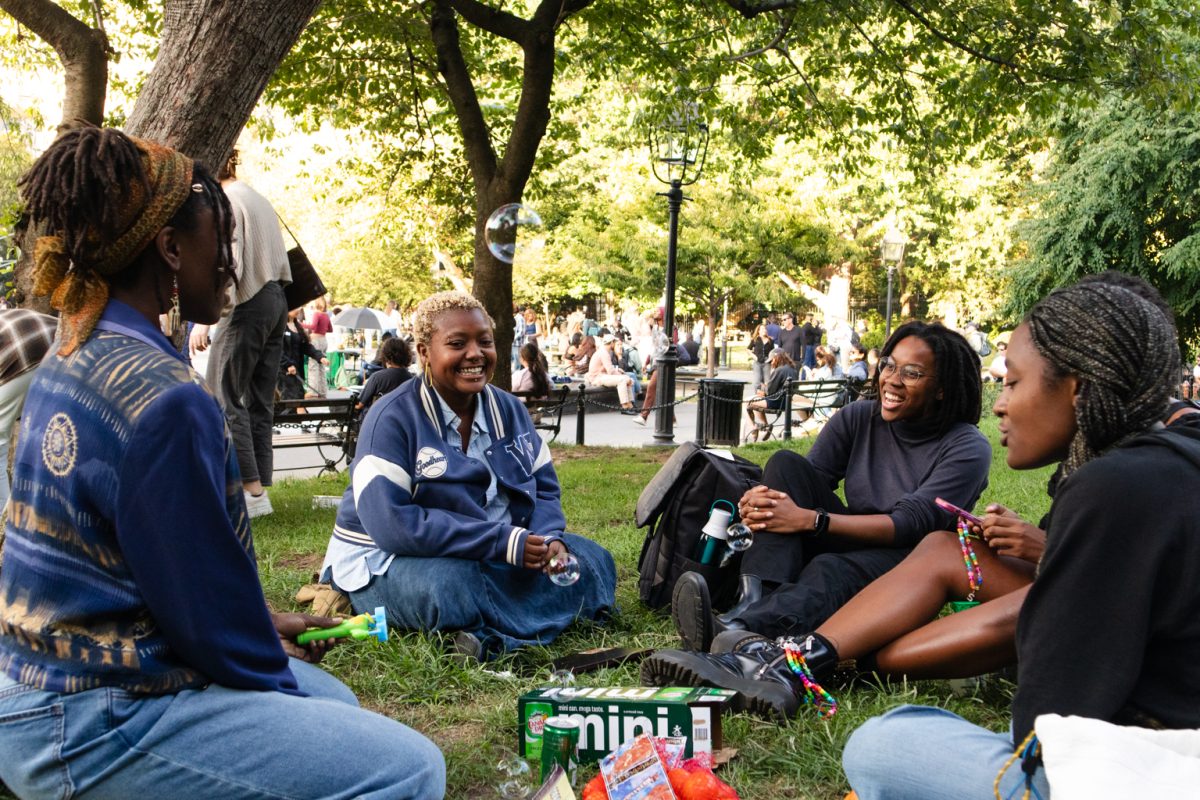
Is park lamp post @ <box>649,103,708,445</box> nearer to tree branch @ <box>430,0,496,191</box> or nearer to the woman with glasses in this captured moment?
tree branch @ <box>430,0,496,191</box>

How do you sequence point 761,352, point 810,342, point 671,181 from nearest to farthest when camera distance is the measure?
point 671,181, point 761,352, point 810,342

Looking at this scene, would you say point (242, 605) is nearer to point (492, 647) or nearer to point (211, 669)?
point (211, 669)

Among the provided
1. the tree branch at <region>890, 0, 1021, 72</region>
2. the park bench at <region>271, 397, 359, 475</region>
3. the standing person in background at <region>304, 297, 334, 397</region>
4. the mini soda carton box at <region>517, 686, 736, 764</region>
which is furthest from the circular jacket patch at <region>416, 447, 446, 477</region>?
the standing person in background at <region>304, 297, 334, 397</region>

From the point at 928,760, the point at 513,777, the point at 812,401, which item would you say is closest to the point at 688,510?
the point at 513,777

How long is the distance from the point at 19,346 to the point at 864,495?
3.45 meters

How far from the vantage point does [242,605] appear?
6.79ft

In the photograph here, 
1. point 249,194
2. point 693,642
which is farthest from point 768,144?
point 693,642

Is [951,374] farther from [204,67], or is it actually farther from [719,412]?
[719,412]

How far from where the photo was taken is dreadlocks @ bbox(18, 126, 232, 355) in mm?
2037

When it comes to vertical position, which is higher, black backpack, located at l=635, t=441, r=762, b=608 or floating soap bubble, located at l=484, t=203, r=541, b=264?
A: floating soap bubble, located at l=484, t=203, r=541, b=264

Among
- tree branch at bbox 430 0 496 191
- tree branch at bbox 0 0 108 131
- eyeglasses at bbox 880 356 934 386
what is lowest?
eyeglasses at bbox 880 356 934 386

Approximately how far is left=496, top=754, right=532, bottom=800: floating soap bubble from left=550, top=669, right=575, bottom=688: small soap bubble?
1.97 ft

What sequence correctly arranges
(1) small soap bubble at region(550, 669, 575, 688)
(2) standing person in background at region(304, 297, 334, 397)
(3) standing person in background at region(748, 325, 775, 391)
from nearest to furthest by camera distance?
1. (1) small soap bubble at region(550, 669, 575, 688)
2. (2) standing person in background at region(304, 297, 334, 397)
3. (3) standing person in background at region(748, 325, 775, 391)

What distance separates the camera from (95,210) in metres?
2.03
